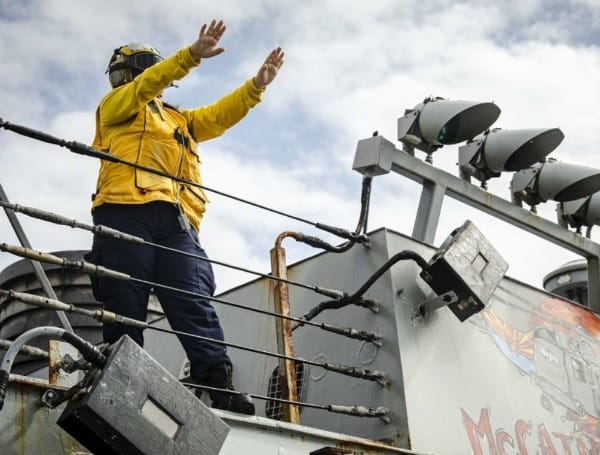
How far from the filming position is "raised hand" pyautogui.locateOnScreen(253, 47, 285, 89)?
5.76m

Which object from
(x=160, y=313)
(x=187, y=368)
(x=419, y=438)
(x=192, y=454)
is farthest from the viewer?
(x=160, y=313)

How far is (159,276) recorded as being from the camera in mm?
5285

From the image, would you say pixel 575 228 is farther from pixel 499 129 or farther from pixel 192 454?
pixel 192 454

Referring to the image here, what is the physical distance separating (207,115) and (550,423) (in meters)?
2.77

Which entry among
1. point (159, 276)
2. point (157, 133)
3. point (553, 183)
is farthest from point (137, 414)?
point (553, 183)

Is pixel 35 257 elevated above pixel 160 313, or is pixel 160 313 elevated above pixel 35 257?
pixel 160 313

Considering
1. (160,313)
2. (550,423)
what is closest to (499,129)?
(550,423)

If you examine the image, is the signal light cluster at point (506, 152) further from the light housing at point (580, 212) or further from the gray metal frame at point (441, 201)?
the gray metal frame at point (441, 201)

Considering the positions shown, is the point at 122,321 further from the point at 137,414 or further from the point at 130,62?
the point at 130,62

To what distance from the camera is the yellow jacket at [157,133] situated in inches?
206

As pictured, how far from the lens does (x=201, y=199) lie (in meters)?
5.63

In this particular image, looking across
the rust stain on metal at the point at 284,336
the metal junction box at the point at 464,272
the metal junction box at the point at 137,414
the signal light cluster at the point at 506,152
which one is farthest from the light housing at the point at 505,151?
the metal junction box at the point at 137,414

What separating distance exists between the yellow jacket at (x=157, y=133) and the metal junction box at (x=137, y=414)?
1.64 meters

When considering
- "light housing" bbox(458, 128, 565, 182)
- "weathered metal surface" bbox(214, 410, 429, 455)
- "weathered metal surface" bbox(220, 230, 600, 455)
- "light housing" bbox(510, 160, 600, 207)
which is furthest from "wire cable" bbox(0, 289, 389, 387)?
"light housing" bbox(510, 160, 600, 207)
